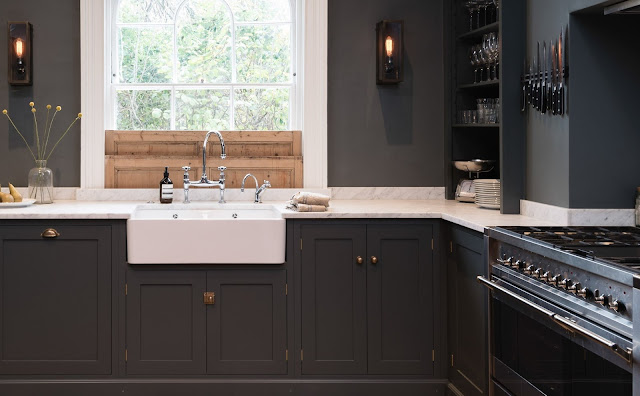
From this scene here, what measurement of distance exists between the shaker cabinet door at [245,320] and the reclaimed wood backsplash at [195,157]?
3.34ft

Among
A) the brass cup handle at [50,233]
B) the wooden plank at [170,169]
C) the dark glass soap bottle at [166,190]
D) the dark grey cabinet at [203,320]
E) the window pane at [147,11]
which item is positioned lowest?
the dark grey cabinet at [203,320]

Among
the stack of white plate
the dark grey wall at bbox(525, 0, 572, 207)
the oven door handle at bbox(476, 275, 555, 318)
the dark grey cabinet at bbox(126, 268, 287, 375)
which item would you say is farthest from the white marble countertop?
the dark grey cabinet at bbox(126, 268, 287, 375)

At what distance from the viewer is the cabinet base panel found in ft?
13.4

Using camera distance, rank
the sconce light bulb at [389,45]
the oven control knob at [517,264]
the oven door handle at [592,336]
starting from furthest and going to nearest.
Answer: the sconce light bulb at [389,45], the oven control knob at [517,264], the oven door handle at [592,336]

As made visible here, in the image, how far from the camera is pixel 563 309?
2523 mm

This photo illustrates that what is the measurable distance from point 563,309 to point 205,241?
6.68 feet

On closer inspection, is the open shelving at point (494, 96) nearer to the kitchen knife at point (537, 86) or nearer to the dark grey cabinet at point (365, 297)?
the kitchen knife at point (537, 86)

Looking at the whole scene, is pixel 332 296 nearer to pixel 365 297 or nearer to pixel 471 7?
pixel 365 297

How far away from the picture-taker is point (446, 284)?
4121 millimetres

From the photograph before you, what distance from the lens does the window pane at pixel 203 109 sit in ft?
16.5

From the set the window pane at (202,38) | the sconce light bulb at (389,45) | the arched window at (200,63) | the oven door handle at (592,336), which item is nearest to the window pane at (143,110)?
the arched window at (200,63)

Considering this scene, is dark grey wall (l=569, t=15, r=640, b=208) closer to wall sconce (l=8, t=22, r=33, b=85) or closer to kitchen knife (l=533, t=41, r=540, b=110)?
kitchen knife (l=533, t=41, r=540, b=110)

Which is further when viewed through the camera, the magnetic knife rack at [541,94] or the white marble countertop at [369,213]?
the white marble countertop at [369,213]

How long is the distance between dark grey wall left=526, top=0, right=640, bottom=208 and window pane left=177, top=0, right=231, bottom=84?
2.27m
